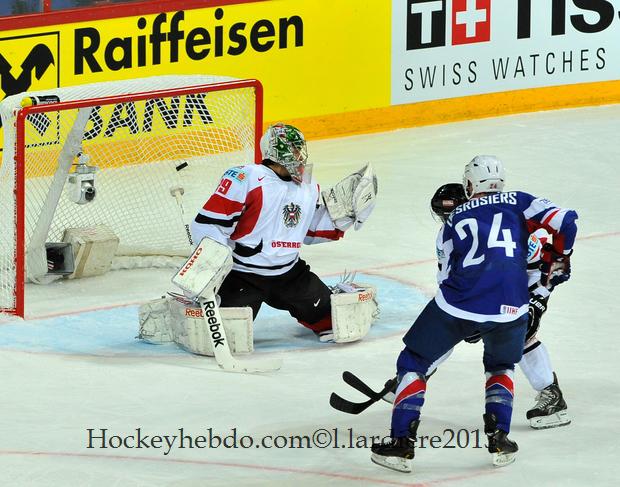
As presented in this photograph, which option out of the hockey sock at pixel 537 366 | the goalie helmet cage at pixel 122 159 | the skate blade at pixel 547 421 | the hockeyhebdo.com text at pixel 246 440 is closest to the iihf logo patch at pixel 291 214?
the goalie helmet cage at pixel 122 159

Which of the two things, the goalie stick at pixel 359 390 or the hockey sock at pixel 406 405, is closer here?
the hockey sock at pixel 406 405

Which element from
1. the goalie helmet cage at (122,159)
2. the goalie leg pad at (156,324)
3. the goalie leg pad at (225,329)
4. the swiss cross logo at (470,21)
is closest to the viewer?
the goalie leg pad at (225,329)

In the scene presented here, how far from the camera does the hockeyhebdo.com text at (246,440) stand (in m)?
6.16

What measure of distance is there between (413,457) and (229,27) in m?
5.63

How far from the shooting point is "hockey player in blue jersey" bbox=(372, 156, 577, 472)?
5859mm

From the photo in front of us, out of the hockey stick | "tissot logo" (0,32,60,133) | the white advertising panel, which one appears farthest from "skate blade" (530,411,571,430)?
the white advertising panel

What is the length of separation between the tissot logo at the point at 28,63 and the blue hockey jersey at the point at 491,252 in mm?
4711

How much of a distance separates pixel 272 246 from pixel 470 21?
502 cm

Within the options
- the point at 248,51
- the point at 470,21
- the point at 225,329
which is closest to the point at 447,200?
the point at 225,329

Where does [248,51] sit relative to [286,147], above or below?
above

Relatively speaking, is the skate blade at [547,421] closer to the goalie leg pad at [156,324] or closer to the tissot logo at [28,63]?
the goalie leg pad at [156,324]

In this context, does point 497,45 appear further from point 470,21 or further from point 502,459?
point 502,459

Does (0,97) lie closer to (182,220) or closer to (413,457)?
(182,220)

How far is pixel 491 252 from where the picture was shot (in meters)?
5.89
